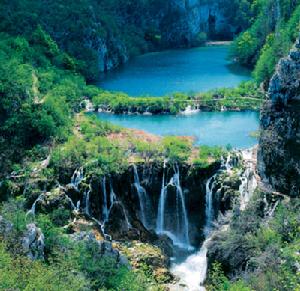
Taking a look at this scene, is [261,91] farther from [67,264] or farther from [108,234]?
[67,264]

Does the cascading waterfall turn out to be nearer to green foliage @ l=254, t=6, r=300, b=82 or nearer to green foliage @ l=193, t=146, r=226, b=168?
green foliage @ l=193, t=146, r=226, b=168

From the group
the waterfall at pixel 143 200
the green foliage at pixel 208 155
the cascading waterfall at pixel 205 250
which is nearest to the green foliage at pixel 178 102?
the green foliage at pixel 208 155

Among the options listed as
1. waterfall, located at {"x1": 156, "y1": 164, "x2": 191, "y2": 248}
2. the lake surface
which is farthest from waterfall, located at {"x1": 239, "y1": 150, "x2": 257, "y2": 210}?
the lake surface

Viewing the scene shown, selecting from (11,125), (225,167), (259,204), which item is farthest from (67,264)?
(11,125)

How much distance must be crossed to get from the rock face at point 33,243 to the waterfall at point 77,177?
8.51 m

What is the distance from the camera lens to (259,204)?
34.0m

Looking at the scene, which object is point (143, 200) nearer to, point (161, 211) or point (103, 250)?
point (161, 211)

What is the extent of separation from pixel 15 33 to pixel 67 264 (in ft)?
157

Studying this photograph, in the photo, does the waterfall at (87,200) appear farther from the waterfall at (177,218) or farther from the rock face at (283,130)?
the rock face at (283,130)

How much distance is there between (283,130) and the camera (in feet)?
116

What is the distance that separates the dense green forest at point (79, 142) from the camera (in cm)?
2655

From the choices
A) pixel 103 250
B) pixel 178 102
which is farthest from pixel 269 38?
pixel 103 250

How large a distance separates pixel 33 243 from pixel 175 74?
163 feet

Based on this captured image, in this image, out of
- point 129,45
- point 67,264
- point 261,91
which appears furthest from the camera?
point 129,45
